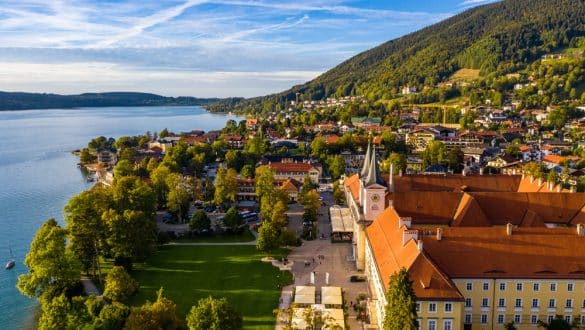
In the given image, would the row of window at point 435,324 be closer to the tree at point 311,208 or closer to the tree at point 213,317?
the tree at point 213,317

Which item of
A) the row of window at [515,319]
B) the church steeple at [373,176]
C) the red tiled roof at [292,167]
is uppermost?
the church steeple at [373,176]

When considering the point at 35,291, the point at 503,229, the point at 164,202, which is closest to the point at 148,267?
the point at 35,291

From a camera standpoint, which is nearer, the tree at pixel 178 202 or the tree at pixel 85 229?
the tree at pixel 85 229

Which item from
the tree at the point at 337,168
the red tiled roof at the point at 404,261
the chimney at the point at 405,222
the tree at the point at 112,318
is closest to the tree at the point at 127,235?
the tree at the point at 112,318

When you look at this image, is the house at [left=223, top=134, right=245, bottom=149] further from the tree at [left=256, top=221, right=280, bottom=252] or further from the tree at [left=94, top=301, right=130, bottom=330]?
A: the tree at [left=94, top=301, right=130, bottom=330]

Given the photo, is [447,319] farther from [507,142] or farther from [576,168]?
[507,142]

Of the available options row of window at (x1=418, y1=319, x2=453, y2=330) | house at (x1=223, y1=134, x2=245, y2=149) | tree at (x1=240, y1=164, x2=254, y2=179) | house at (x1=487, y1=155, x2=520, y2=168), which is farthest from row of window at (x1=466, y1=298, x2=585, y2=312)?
house at (x1=223, y1=134, x2=245, y2=149)
